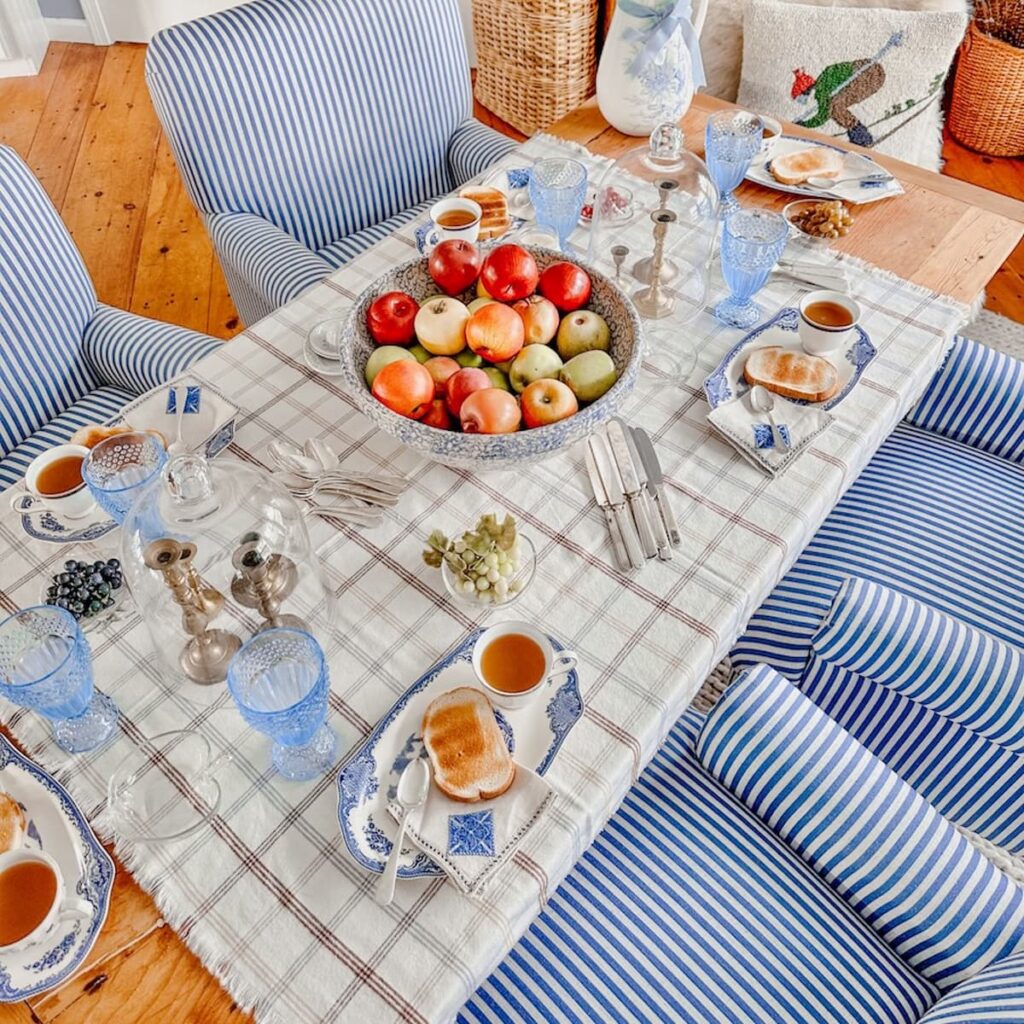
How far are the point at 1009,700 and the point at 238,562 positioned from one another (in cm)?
91

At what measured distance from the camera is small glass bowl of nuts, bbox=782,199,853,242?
143 centimetres

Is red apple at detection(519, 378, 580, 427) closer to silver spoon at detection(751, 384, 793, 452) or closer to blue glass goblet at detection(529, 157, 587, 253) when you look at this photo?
silver spoon at detection(751, 384, 793, 452)

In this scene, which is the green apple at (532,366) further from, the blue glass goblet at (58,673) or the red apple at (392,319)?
the blue glass goblet at (58,673)

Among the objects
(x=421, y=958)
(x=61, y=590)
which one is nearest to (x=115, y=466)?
(x=61, y=590)

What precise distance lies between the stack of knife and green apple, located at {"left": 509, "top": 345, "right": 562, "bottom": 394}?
5.5 inches

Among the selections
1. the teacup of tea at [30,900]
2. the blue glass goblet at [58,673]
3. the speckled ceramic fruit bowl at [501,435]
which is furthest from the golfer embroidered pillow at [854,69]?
the teacup of tea at [30,900]

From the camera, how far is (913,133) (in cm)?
232

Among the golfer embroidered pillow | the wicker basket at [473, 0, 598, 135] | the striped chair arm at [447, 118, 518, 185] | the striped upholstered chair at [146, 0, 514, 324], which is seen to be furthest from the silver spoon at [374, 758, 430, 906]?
the wicker basket at [473, 0, 598, 135]

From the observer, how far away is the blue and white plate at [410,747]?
774 millimetres

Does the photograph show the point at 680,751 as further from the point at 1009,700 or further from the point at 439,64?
the point at 439,64

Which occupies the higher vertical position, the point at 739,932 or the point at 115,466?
the point at 115,466

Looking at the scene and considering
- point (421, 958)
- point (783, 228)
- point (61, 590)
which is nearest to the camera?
point (421, 958)

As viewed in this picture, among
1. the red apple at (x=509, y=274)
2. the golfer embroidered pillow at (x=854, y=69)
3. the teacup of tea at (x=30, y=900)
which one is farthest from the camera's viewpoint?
the golfer embroidered pillow at (x=854, y=69)

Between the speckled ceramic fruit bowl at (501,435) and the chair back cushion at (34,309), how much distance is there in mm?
691
